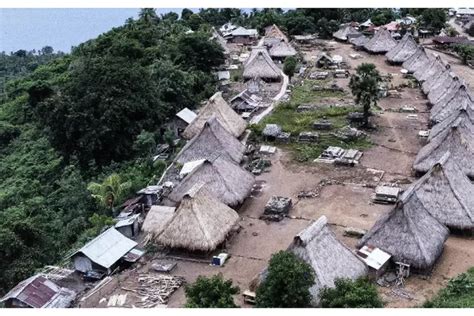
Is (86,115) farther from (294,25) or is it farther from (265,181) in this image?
(294,25)

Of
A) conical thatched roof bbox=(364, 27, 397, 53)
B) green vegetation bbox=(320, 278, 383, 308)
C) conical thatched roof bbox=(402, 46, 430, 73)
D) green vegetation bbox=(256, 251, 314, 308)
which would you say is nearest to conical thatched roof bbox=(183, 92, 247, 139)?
green vegetation bbox=(256, 251, 314, 308)

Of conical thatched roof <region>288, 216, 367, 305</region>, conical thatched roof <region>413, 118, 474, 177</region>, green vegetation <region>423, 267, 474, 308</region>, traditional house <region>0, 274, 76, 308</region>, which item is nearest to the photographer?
green vegetation <region>423, 267, 474, 308</region>

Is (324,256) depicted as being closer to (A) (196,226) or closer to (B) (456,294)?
(B) (456,294)

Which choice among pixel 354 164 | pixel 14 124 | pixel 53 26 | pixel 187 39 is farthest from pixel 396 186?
pixel 53 26

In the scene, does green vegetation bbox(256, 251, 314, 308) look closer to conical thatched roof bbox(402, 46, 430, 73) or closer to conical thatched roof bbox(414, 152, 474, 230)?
conical thatched roof bbox(414, 152, 474, 230)

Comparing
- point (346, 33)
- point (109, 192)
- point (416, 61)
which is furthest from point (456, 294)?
point (346, 33)
